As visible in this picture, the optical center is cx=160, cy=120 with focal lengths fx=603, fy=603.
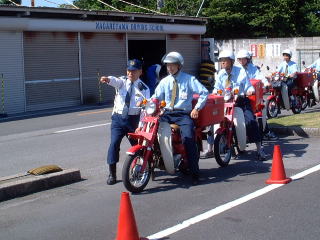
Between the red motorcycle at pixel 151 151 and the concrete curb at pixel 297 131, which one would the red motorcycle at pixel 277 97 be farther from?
the red motorcycle at pixel 151 151

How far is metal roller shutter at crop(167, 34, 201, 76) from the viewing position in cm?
3061

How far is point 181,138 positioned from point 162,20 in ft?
69.8

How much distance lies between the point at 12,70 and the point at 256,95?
13077 millimetres

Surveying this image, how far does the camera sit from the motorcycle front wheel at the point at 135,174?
784 cm

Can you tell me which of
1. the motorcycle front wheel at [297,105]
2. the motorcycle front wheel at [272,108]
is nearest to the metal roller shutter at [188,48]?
the motorcycle front wheel at [297,105]

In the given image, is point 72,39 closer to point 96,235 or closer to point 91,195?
point 91,195

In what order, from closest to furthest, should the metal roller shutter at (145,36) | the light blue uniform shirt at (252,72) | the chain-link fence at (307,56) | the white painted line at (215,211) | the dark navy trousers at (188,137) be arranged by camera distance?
the white painted line at (215,211) < the dark navy trousers at (188,137) < the light blue uniform shirt at (252,72) < the metal roller shutter at (145,36) < the chain-link fence at (307,56)

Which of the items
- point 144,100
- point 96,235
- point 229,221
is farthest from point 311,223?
point 144,100

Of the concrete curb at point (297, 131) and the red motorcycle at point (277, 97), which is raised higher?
the red motorcycle at point (277, 97)

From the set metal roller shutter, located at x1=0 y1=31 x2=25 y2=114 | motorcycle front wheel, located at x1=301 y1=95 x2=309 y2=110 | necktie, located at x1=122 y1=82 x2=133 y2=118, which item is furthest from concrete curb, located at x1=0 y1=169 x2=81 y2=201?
metal roller shutter, located at x1=0 y1=31 x2=25 y2=114

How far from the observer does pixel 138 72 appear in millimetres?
8758

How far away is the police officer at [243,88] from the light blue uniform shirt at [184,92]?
56.4 inches

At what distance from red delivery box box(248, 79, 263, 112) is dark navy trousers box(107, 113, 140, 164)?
2.83m

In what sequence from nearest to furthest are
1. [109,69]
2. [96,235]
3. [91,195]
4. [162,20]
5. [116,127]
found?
[96,235], [91,195], [116,127], [109,69], [162,20]
